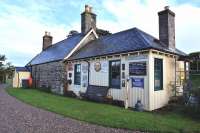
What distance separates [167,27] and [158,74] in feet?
11.3

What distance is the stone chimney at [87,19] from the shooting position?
22234 mm

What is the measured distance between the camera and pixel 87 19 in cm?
2239

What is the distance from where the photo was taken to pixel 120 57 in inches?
518

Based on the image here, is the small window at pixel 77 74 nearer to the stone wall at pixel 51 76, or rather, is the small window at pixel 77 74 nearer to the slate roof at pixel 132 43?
the slate roof at pixel 132 43

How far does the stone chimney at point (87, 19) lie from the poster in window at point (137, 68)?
10.9 meters

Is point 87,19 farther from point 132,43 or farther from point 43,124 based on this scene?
point 43,124

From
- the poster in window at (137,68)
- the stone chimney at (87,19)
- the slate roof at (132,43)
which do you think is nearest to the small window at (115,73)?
the slate roof at (132,43)

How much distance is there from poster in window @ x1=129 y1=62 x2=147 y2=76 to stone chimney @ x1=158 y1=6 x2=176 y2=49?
3073 mm

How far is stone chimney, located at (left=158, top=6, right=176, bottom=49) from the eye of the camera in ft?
45.5

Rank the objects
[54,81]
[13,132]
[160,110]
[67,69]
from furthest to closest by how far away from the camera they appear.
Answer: [54,81] < [67,69] < [160,110] < [13,132]

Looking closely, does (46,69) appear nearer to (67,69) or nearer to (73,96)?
(67,69)

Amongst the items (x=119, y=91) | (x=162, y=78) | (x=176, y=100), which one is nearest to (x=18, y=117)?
(x=119, y=91)

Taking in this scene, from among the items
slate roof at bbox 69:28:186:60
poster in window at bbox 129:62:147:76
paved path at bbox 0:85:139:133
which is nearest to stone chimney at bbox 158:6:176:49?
slate roof at bbox 69:28:186:60

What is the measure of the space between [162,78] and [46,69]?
539 inches
